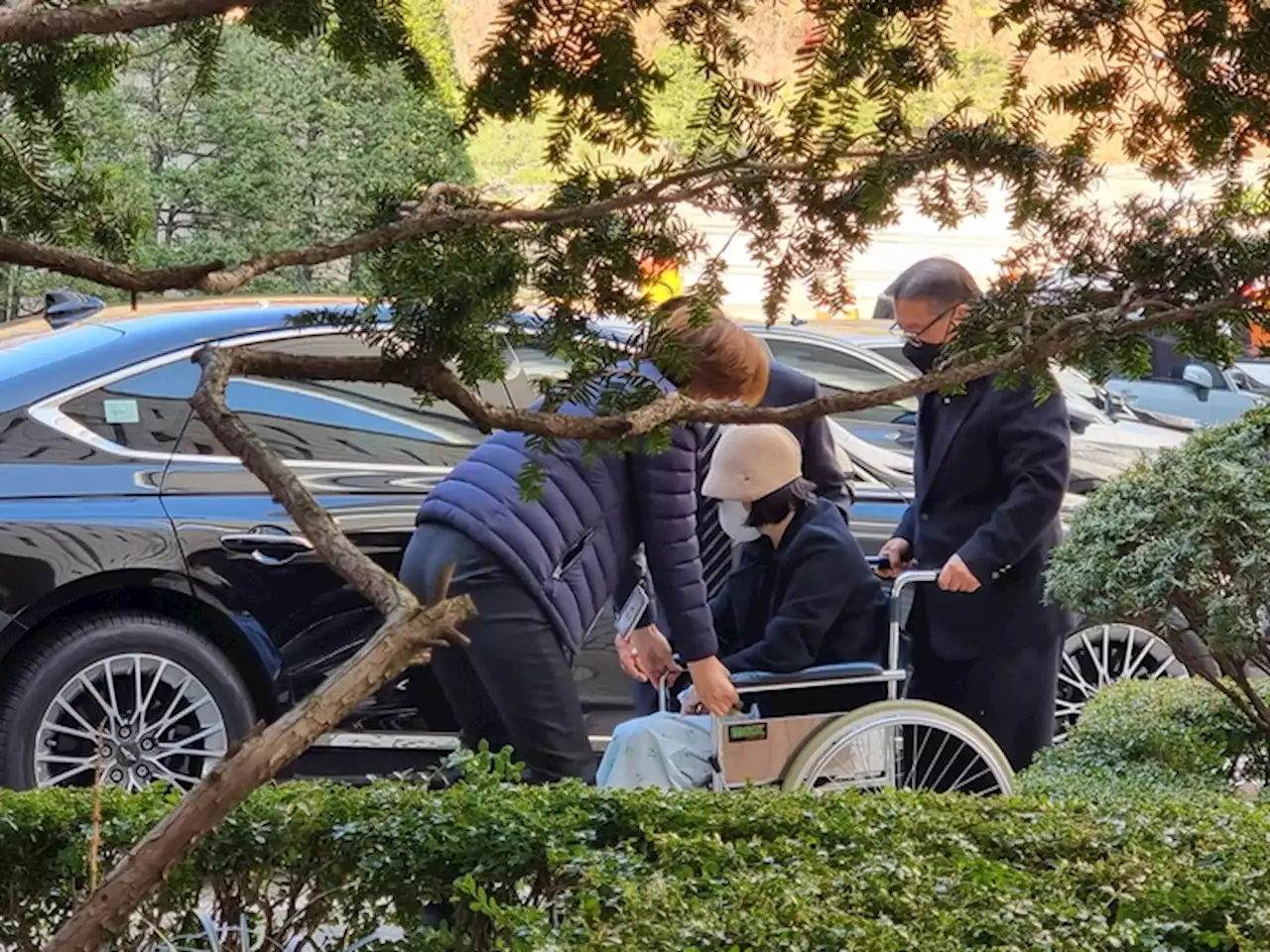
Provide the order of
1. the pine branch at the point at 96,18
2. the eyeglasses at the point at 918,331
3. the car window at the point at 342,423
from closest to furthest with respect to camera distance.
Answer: the pine branch at the point at 96,18 → the eyeglasses at the point at 918,331 → the car window at the point at 342,423

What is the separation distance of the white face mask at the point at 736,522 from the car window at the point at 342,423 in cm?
90

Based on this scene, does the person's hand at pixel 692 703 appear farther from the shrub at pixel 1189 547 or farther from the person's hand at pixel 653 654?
the shrub at pixel 1189 547

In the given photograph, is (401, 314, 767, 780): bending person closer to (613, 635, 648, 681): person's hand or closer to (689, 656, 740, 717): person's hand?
(689, 656, 740, 717): person's hand

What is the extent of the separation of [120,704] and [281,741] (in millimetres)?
3583

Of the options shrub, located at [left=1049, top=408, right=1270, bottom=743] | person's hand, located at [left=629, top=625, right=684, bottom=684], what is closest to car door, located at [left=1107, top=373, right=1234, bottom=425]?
shrub, located at [left=1049, top=408, right=1270, bottom=743]

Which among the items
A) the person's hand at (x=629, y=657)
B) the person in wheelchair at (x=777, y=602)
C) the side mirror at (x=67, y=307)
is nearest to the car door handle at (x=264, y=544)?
the side mirror at (x=67, y=307)

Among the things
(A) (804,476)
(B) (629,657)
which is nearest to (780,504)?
(A) (804,476)

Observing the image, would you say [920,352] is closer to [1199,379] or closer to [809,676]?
[809,676]

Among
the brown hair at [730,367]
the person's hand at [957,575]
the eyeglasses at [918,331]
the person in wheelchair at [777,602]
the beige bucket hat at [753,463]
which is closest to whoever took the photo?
the brown hair at [730,367]

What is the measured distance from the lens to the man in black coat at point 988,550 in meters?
4.68

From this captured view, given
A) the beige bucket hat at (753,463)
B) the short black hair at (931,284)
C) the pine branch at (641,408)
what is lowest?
the beige bucket hat at (753,463)

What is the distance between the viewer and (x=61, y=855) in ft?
10.2

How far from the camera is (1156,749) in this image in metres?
4.73

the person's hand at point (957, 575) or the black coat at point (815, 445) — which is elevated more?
the black coat at point (815, 445)
